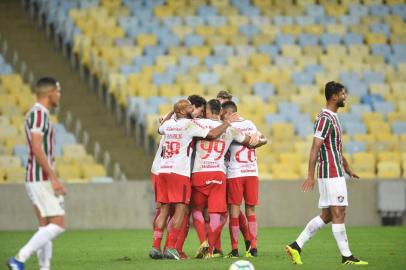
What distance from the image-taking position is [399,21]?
100 feet

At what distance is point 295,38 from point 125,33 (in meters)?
4.48

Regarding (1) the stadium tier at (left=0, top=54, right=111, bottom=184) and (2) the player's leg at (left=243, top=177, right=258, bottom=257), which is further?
(1) the stadium tier at (left=0, top=54, right=111, bottom=184)

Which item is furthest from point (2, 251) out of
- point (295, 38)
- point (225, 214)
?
point (295, 38)

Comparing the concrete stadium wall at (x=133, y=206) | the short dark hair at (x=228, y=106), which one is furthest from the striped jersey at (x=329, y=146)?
the concrete stadium wall at (x=133, y=206)

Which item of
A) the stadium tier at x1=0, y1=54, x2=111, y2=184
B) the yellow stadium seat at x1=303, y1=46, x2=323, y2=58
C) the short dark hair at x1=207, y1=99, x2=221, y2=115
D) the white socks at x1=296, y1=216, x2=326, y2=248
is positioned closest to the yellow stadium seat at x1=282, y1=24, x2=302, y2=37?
the yellow stadium seat at x1=303, y1=46, x2=323, y2=58

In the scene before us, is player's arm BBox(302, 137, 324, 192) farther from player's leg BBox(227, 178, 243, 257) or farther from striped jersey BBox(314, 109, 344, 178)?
player's leg BBox(227, 178, 243, 257)

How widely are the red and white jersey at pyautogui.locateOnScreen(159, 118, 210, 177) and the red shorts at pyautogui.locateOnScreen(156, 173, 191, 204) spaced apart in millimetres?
67

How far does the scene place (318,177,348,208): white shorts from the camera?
13.5 meters

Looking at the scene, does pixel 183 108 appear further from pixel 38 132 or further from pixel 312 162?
pixel 38 132

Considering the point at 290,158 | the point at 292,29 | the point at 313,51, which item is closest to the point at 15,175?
the point at 290,158

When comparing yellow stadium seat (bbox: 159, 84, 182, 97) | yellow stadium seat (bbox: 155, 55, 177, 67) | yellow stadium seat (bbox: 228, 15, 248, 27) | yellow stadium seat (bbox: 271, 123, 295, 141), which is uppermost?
yellow stadium seat (bbox: 228, 15, 248, 27)

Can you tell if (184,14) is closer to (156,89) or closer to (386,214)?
(156,89)

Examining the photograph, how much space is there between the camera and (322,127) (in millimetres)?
13539

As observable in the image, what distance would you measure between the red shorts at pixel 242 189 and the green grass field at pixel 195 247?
822 millimetres
